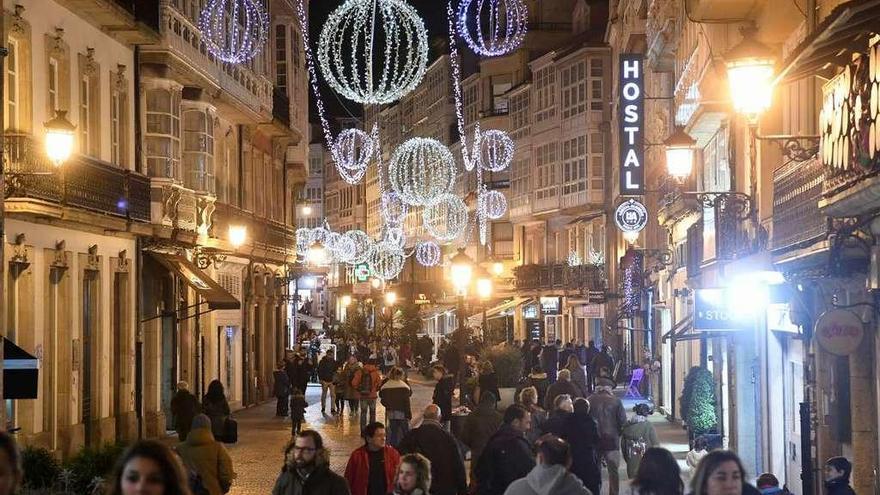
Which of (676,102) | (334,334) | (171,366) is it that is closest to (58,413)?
(171,366)

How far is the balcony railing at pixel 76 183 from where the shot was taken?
2388cm

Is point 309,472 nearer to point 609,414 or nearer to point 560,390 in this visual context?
point 609,414

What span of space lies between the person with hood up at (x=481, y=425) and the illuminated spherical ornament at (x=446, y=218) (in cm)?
5890

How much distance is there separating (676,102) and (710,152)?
2.61 m

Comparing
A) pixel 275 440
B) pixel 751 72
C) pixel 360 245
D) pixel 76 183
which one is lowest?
pixel 275 440

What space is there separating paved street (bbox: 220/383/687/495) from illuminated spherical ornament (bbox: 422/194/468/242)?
37800 millimetres

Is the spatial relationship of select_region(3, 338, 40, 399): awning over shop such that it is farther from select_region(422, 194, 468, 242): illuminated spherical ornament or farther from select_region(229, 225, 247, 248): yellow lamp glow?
select_region(422, 194, 468, 242): illuminated spherical ornament

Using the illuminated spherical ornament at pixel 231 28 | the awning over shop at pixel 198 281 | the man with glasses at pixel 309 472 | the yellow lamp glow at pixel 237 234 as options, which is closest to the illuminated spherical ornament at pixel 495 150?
the illuminated spherical ornament at pixel 231 28

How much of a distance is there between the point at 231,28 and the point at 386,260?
60.3 metres

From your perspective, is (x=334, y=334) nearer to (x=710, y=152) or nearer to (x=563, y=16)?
(x=563, y=16)

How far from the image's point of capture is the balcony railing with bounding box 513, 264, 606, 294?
2534 inches

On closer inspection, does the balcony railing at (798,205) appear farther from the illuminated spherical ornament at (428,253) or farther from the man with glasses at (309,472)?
the illuminated spherical ornament at (428,253)

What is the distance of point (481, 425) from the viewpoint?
19.3 meters

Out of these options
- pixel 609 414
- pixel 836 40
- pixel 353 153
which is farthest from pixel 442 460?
pixel 353 153
